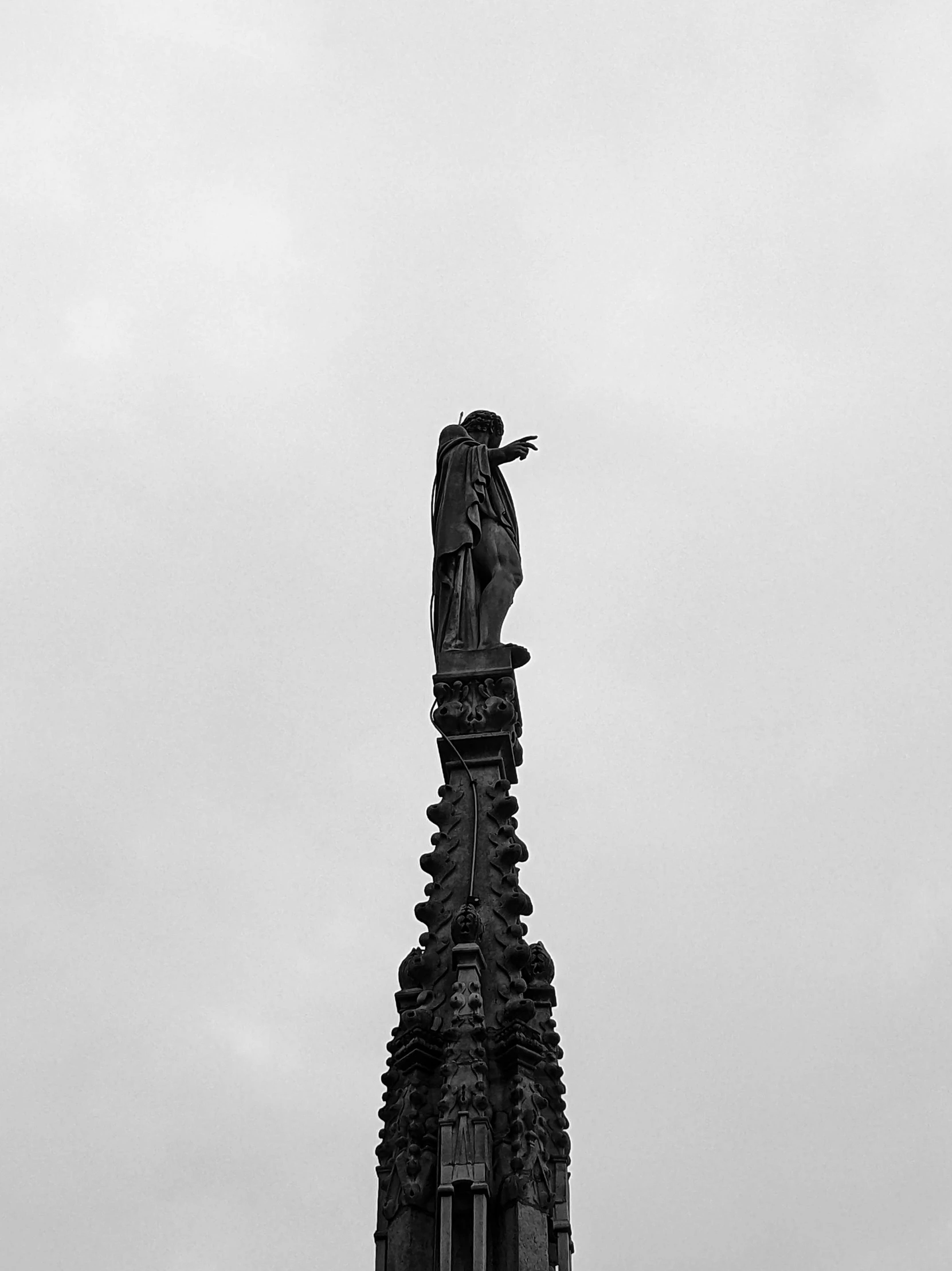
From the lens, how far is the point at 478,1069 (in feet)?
37.0

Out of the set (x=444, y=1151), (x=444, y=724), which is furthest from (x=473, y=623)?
(x=444, y=1151)

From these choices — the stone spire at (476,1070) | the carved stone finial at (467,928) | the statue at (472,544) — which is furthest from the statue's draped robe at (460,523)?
the carved stone finial at (467,928)

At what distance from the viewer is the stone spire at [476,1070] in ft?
35.4

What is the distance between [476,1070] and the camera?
37.0 feet

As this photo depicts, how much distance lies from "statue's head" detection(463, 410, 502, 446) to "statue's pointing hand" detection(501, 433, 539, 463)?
0.23 m

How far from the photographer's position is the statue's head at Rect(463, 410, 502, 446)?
14859 millimetres

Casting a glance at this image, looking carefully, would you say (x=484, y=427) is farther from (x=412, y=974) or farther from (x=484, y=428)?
(x=412, y=974)

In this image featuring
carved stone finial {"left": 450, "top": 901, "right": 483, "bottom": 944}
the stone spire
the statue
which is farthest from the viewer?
the statue

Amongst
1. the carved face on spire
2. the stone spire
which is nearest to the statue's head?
the carved face on spire

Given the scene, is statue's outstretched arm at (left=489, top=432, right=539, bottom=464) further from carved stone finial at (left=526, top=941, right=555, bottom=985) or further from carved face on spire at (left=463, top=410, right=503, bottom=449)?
carved stone finial at (left=526, top=941, right=555, bottom=985)

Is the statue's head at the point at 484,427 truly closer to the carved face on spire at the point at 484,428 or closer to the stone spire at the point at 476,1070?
the carved face on spire at the point at 484,428

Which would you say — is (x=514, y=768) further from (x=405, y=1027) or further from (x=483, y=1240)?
(x=483, y=1240)

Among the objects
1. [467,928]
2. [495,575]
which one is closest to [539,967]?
[467,928]

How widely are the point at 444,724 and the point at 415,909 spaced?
1.46 m
